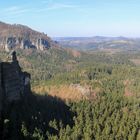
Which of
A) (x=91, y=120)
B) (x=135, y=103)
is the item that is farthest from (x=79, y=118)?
(x=135, y=103)

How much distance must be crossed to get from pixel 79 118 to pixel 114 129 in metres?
16.8

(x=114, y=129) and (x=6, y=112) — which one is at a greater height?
(x=6, y=112)

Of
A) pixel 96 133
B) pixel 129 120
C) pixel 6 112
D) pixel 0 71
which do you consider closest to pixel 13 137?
pixel 6 112

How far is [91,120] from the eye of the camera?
161 m

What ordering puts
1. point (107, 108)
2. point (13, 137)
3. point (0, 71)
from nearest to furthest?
point (13, 137)
point (0, 71)
point (107, 108)

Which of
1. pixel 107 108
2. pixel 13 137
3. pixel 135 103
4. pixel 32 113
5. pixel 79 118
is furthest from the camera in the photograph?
pixel 135 103

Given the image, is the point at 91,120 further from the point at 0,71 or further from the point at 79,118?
the point at 0,71

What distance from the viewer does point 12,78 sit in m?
141

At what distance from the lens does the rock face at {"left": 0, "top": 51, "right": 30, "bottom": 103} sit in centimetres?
13512

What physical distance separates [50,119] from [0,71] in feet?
103

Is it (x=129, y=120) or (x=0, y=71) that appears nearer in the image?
(x=0, y=71)

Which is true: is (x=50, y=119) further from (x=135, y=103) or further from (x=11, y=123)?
(x=135, y=103)

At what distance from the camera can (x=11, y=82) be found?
140625 mm

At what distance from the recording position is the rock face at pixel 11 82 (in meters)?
135
